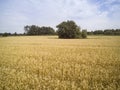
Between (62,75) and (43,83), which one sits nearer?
(43,83)

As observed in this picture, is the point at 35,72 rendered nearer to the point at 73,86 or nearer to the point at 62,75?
the point at 62,75

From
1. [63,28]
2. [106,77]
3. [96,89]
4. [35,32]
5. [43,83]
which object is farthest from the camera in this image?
[35,32]

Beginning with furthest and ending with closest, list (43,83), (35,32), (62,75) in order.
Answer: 1. (35,32)
2. (62,75)
3. (43,83)

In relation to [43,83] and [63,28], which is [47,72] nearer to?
[43,83]

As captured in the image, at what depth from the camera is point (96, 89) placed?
5293 mm

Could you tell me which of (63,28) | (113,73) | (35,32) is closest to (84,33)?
(63,28)

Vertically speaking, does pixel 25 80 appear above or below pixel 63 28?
below

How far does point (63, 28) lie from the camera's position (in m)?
65.1

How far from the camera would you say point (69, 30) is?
63.9 meters

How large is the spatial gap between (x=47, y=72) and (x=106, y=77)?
2.72m

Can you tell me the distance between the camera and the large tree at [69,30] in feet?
209

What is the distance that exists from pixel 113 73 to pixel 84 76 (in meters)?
1.52

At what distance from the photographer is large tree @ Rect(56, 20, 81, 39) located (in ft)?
209

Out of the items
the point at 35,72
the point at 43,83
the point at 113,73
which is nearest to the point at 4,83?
the point at 43,83
